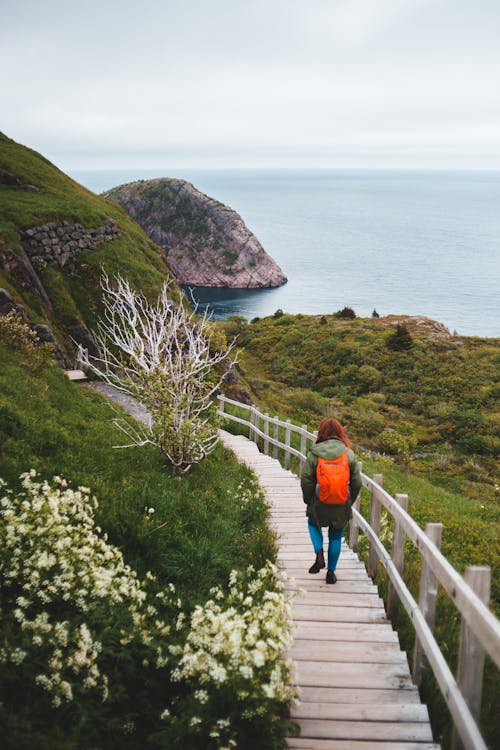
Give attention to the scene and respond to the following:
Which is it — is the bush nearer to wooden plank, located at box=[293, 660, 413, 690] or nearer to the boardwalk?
the boardwalk

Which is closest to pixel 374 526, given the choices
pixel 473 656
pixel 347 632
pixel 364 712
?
pixel 347 632

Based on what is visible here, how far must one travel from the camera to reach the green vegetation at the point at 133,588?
316cm

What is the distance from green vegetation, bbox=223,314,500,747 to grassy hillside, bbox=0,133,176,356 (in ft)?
29.2

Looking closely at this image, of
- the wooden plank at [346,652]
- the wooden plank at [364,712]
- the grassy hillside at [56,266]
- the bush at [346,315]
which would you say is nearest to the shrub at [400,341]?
the bush at [346,315]

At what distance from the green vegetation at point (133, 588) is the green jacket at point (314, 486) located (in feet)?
2.58

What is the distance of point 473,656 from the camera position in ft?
9.98

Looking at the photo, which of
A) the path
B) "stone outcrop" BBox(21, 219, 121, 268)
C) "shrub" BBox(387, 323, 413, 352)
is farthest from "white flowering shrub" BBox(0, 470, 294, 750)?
"shrub" BBox(387, 323, 413, 352)

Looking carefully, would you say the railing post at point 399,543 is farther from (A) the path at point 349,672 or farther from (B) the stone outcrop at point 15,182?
(B) the stone outcrop at point 15,182

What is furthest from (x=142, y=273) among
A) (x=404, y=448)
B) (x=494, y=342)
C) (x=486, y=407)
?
(x=494, y=342)

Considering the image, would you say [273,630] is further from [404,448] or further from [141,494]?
[404,448]

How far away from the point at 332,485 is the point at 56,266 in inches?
890

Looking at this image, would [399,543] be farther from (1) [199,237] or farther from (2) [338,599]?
(1) [199,237]

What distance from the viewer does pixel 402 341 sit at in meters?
42.5

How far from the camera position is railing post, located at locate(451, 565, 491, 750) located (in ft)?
9.80
